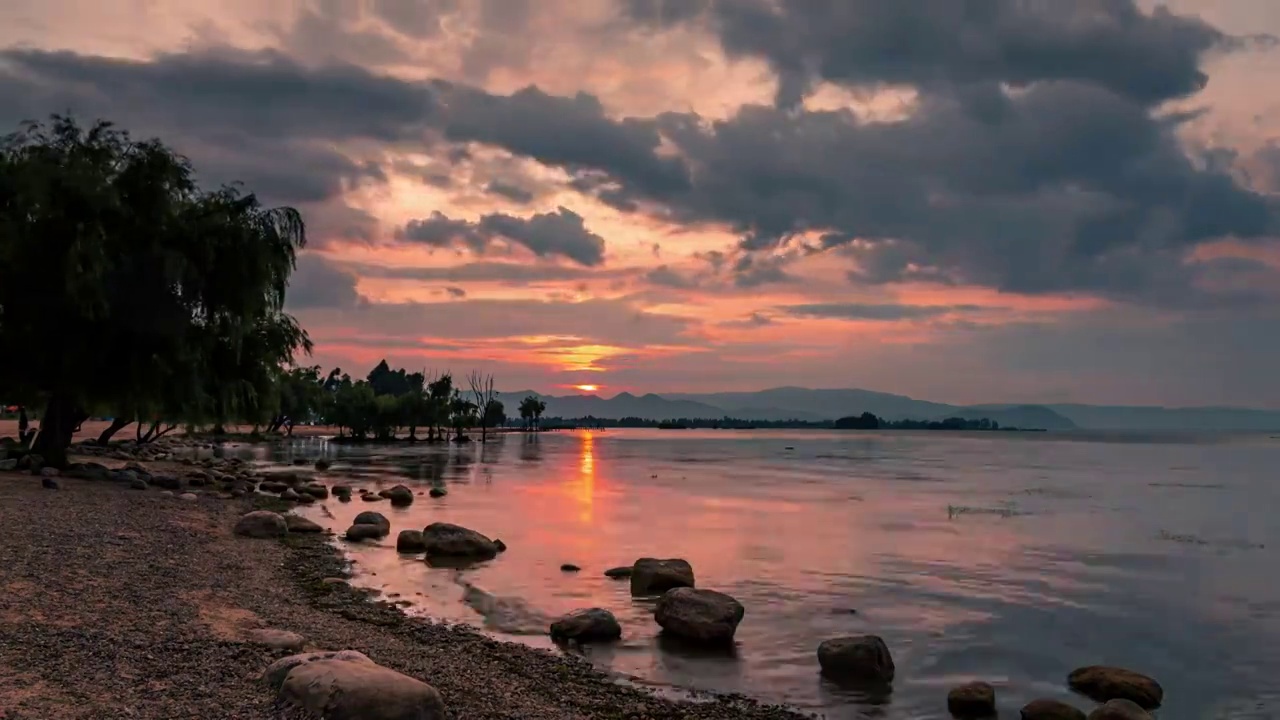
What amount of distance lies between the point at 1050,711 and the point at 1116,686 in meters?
2.37

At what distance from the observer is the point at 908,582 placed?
23219 mm

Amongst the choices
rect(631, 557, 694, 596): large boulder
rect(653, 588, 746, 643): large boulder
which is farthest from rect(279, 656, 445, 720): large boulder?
rect(631, 557, 694, 596): large boulder

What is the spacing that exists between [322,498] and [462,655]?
Answer: 102ft

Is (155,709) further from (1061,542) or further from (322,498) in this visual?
(322,498)

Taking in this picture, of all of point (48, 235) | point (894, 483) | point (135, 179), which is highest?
point (135, 179)

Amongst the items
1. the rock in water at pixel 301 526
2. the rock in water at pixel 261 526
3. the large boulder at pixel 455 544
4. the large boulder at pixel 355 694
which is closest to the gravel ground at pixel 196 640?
the large boulder at pixel 355 694

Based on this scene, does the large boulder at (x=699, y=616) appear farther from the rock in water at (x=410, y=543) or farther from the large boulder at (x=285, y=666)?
the rock in water at (x=410, y=543)

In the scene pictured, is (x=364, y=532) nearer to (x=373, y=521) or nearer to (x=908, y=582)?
(x=373, y=521)

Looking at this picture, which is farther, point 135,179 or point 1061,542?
→ point 1061,542

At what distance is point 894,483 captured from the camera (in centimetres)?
6469

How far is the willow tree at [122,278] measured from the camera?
93.6 feet

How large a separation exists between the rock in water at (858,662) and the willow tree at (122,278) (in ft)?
84.9

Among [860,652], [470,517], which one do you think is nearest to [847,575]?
[860,652]

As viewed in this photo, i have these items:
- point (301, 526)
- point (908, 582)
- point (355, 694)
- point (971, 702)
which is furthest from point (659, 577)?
point (301, 526)
